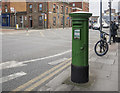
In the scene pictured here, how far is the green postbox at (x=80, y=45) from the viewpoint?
376 centimetres

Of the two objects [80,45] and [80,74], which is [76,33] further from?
[80,74]

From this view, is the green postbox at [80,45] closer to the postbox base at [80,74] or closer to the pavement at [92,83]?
the postbox base at [80,74]

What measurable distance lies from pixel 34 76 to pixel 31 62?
5.41ft

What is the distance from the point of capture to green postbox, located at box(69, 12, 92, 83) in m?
3.76

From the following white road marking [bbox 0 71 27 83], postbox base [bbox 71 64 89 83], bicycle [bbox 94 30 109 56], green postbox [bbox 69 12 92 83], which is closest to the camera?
green postbox [bbox 69 12 92 83]

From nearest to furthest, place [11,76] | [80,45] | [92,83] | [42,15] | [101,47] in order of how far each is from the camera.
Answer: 1. [80,45]
2. [92,83]
3. [11,76]
4. [101,47]
5. [42,15]

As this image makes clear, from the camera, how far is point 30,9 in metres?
41.7

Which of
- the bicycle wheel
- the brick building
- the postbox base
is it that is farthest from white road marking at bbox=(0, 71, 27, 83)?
the brick building

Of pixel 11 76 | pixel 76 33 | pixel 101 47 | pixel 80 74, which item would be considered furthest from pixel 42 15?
pixel 80 74

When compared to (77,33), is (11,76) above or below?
below

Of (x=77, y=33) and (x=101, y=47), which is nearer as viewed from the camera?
(x=77, y=33)

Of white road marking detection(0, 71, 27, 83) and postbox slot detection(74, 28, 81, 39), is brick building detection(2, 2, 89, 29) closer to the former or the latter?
white road marking detection(0, 71, 27, 83)

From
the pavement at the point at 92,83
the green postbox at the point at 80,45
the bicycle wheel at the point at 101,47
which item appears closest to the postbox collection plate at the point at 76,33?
the green postbox at the point at 80,45

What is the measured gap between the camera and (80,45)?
379 cm
